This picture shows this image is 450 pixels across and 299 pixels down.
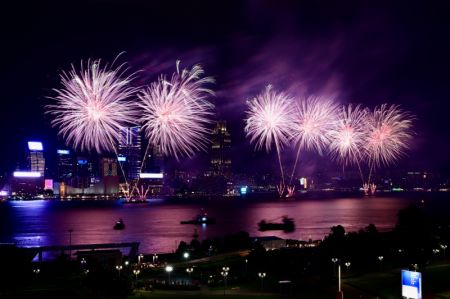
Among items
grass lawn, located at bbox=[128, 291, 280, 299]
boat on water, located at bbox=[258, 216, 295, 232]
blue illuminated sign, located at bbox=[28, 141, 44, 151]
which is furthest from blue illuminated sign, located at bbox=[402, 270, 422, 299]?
blue illuminated sign, located at bbox=[28, 141, 44, 151]

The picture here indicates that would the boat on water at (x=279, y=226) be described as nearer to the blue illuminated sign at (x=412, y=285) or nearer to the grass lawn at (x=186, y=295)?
the grass lawn at (x=186, y=295)

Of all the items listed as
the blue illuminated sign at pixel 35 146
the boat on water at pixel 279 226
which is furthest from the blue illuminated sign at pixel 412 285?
the blue illuminated sign at pixel 35 146

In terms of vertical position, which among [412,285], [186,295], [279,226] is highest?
[412,285]

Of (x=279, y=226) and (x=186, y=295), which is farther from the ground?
(x=186, y=295)

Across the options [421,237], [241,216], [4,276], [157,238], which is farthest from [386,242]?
[241,216]

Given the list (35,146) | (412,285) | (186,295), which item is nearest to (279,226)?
(186,295)

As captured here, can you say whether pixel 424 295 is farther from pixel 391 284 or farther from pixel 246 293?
pixel 246 293

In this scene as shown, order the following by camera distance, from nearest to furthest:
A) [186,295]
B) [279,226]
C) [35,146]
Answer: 1. [186,295]
2. [279,226]
3. [35,146]

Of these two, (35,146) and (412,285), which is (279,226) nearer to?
(412,285)
